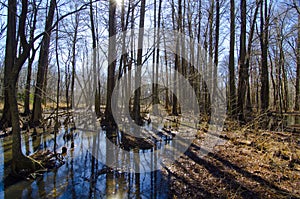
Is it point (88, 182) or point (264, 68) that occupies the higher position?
point (264, 68)

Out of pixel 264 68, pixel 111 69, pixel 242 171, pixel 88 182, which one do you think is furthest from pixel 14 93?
pixel 264 68

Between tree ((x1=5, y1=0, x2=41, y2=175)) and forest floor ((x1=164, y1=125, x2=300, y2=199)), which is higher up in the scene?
tree ((x1=5, y1=0, x2=41, y2=175))

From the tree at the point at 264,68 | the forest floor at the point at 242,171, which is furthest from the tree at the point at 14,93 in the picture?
the tree at the point at 264,68

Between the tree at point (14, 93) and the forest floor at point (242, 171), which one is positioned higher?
the tree at point (14, 93)

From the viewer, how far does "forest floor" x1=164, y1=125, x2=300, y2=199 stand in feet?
12.1

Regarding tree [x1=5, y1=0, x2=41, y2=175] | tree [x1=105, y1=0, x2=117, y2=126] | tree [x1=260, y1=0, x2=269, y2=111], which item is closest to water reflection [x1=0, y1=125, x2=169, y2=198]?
tree [x1=5, y1=0, x2=41, y2=175]

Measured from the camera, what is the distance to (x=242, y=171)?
4.54m

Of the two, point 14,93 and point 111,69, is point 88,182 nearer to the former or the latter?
point 14,93

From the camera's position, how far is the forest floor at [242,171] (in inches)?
145

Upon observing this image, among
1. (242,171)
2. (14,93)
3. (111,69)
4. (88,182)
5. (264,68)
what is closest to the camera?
(88,182)

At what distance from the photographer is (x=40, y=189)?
4062mm

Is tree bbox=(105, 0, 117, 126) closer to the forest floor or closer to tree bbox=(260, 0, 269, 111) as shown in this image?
the forest floor

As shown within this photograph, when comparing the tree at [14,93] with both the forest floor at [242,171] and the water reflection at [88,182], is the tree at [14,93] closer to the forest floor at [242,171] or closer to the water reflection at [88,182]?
the water reflection at [88,182]

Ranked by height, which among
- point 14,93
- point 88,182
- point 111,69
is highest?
point 111,69
